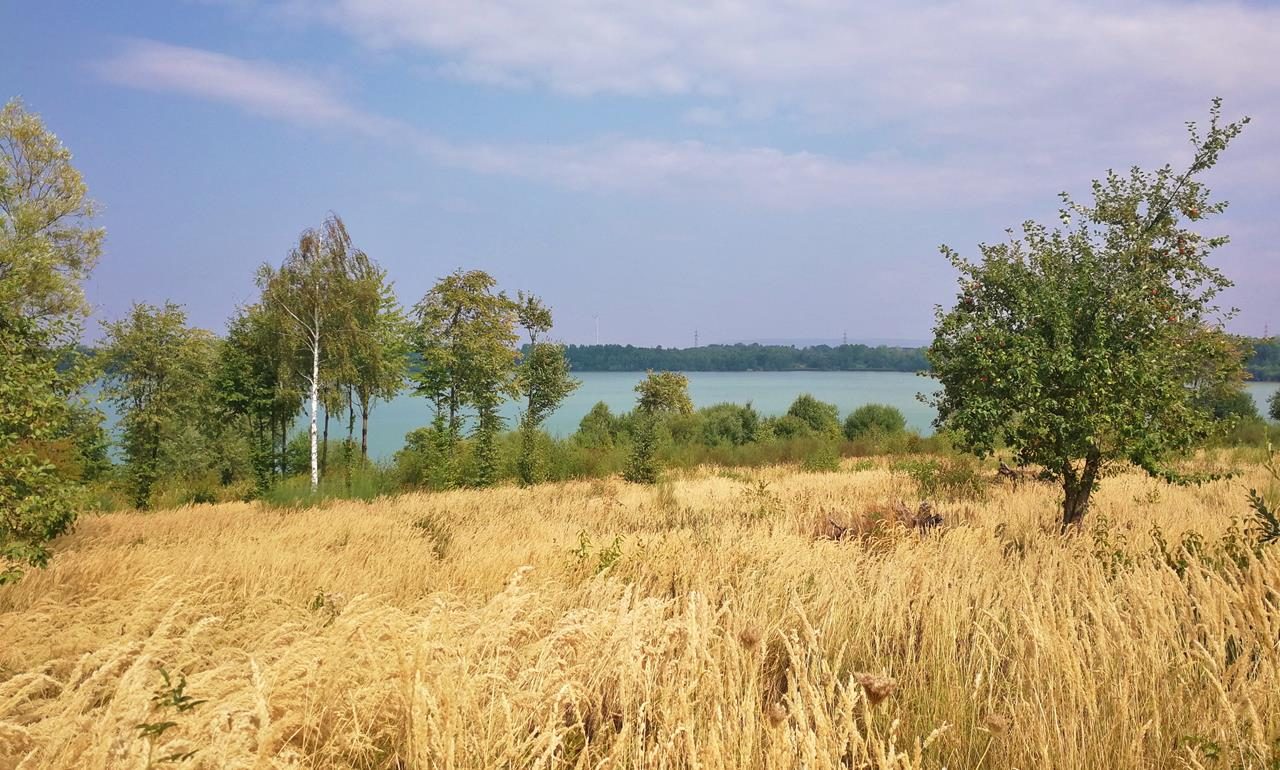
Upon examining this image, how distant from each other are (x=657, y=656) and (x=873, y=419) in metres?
37.2

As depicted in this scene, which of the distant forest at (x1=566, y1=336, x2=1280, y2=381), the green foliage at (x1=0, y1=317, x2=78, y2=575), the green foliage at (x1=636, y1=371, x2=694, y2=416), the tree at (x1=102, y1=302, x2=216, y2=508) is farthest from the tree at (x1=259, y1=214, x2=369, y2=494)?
the distant forest at (x1=566, y1=336, x2=1280, y2=381)

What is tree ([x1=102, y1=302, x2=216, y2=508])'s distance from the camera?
91.9ft

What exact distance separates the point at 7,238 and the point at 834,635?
3145cm

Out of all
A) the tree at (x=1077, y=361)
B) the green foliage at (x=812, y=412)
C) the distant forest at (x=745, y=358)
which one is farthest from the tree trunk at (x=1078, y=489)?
the distant forest at (x=745, y=358)

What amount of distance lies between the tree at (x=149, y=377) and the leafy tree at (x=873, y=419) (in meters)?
31.8

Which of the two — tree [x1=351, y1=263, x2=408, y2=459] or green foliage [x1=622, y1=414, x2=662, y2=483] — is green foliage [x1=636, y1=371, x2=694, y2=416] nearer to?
tree [x1=351, y1=263, x2=408, y2=459]

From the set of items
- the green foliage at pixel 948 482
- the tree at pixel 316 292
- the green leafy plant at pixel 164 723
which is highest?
the tree at pixel 316 292

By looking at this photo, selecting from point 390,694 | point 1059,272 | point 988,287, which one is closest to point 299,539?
point 390,694

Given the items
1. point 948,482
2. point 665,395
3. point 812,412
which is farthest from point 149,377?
point 812,412

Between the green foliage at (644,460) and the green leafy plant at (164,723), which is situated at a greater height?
the green leafy plant at (164,723)

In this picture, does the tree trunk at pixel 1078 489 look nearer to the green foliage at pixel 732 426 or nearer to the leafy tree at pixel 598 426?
the leafy tree at pixel 598 426

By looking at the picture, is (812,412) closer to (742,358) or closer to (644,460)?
(644,460)

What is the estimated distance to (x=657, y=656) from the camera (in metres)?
3.15

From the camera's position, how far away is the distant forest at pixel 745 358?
145 meters
